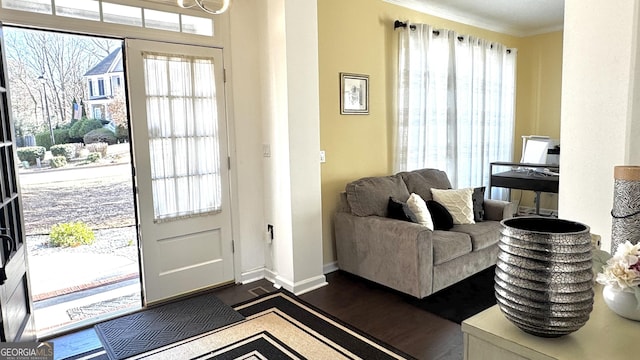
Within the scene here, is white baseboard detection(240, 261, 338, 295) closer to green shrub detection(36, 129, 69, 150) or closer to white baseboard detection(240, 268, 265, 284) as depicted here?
white baseboard detection(240, 268, 265, 284)

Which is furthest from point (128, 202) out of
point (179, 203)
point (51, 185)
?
point (179, 203)

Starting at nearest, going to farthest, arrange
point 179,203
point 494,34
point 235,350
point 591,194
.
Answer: point 591,194
point 235,350
point 179,203
point 494,34

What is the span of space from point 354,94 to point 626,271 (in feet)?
10.7

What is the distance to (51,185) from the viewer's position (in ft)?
15.5

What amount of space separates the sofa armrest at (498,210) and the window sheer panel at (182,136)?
9.10 ft

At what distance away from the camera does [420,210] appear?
3697mm

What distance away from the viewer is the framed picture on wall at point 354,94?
397 centimetres

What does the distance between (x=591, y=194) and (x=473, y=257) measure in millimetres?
1806

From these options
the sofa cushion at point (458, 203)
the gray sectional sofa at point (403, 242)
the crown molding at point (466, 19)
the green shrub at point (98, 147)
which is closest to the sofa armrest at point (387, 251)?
the gray sectional sofa at point (403, 242)

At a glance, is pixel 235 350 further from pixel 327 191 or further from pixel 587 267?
pixel 587 267

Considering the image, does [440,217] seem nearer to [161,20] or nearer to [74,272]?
[161,20]

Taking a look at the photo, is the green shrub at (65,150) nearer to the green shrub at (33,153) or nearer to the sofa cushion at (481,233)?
the green shrub at (33,153)

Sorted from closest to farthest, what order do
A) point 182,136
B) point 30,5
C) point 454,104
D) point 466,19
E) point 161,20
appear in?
point 30,5, point 161,20, point 182,136, point 454,104, point 466,19

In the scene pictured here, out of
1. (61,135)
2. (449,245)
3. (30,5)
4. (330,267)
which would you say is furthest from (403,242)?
(61,135)
